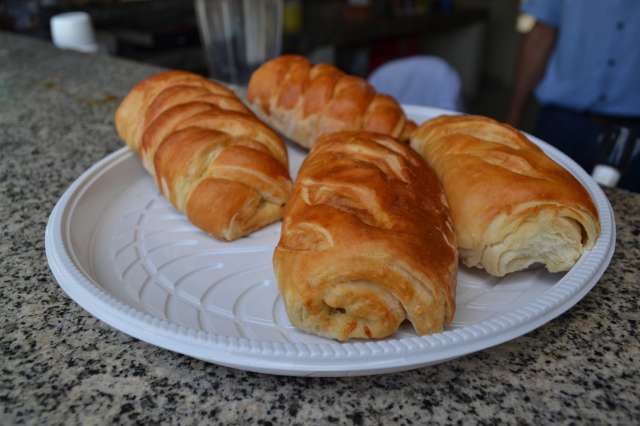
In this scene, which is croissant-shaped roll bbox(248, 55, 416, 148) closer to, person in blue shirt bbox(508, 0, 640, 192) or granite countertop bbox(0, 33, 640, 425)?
granite countertop bbox(0, 33, 640, 425)

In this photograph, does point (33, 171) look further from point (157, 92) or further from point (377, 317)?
point (377, 317)

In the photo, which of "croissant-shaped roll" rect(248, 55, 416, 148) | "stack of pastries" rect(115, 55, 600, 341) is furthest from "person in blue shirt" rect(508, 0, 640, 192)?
"stack of pastries" rect(115, 55, 600, 341)

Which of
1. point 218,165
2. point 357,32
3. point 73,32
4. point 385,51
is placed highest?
point 218,165

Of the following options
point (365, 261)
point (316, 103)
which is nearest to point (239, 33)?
point (316, 103)

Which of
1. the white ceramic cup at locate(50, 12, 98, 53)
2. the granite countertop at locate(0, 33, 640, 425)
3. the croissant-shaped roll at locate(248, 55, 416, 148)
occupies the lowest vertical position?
the white ceramic cup at locate(50, 12, 98, 53)

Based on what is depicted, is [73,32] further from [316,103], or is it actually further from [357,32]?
[357,32]

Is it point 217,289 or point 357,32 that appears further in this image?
point 357,32
